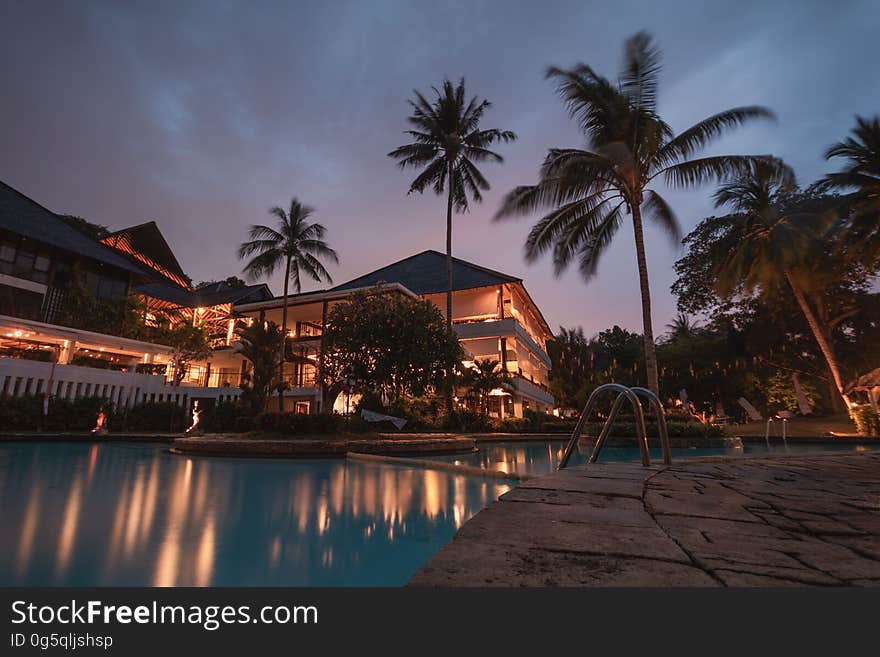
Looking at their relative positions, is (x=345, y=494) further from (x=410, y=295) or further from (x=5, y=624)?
(x=410, y=295)

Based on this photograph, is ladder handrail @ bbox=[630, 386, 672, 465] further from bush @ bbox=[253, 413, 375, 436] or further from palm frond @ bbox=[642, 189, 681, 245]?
palm frond @ bbox=[642, 189, 681, 245]

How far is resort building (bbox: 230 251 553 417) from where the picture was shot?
86.9 ft

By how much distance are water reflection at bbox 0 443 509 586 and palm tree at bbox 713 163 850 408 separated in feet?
66.5

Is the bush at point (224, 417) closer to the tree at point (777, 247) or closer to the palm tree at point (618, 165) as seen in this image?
the palm tree at point (618, 165)

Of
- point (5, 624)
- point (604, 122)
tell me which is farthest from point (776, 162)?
point (5, 624)

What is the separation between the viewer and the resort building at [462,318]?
26484 millimetres

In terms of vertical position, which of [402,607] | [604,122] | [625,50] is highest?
[625,50]

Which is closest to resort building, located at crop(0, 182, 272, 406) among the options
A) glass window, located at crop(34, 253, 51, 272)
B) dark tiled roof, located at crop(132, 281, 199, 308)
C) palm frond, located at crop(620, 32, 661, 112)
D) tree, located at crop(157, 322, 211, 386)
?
glass window, located at crop(34, 253, 51, 272)

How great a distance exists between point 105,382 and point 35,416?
11.1ft

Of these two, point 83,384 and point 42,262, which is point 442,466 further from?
point 42,262

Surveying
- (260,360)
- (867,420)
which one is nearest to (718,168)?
(867,420)

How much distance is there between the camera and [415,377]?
15305 millimetres

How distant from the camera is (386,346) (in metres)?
14.7

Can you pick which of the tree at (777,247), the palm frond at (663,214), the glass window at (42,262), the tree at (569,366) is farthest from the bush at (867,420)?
the glass window at (42,262)
